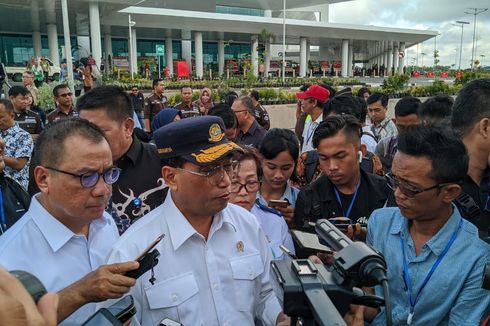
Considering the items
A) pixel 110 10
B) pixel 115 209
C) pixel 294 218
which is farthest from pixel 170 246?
pixel 110 10

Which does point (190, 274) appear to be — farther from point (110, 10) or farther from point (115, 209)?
point (110, 10)

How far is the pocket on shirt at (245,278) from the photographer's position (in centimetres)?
188

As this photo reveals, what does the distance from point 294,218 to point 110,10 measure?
2849 cm

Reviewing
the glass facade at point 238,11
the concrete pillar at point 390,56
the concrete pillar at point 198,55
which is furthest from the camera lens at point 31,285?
the concrete pillar at point 390,56

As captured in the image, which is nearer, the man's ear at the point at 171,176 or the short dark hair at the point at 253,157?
the man's ear at the point at 171,176

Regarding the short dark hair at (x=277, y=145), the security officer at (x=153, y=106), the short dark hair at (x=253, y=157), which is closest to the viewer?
the short dark hair at (x=253, y=157)

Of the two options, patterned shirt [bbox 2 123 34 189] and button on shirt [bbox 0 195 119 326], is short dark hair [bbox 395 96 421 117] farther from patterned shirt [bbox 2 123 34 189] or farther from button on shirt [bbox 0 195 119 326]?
patterned shirt [bbox 2 123 34 189]

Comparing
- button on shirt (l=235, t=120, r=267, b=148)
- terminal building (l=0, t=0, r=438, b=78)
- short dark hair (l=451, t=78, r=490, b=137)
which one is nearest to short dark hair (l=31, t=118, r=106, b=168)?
short dark hair (l=451, t=78, r=490, b=137)

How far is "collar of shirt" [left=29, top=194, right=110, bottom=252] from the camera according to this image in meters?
1.79

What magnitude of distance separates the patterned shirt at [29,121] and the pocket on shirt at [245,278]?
18.8 feet

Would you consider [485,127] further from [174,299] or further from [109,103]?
[109,103]

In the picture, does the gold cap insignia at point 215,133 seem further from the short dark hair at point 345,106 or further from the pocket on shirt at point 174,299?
the short dark hair at point 345,106

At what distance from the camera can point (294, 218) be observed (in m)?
2.83

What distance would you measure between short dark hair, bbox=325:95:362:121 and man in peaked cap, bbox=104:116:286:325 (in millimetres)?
2993
